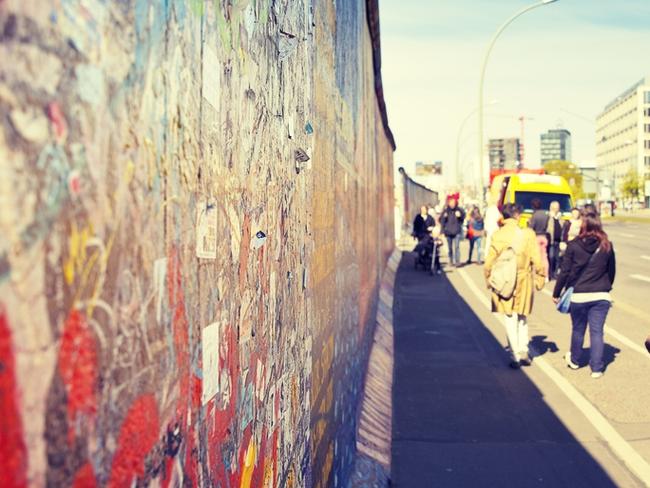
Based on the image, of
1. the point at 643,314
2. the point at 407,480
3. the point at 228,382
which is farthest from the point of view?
the point at 643,314

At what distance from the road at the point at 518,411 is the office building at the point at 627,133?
412ft

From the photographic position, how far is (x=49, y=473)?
920 mm

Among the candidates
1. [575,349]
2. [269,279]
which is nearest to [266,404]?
[269,279]

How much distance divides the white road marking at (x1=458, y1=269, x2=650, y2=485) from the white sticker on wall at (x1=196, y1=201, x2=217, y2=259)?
4819mm

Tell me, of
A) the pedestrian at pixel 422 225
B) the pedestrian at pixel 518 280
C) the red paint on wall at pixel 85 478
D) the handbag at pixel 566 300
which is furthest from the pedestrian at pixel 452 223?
the red paint on wall at pixel 85 478

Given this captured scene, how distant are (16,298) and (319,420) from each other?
3.01 meters

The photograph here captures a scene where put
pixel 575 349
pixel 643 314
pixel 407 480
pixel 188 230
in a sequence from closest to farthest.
A: pixel 188 230 < pixel 407 480 < pixel 575 349 < pixel 643 314

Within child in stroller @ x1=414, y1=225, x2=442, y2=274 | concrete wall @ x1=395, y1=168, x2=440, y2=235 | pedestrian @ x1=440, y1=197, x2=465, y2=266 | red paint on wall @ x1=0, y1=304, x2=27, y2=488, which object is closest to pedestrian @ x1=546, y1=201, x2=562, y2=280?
child in stroller @ x1=414, y1=225, x2=442, y2=274

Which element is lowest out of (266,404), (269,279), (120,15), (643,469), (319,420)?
(643,469)

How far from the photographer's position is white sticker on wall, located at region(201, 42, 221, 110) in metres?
1.64

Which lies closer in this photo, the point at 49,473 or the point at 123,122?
the point at 49,473

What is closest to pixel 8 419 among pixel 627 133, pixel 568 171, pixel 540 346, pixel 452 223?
pixel 540 346

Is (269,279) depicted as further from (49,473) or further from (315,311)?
(49,473)

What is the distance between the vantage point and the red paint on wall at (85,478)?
1.00 m
